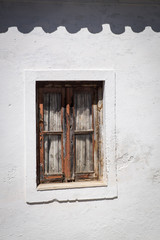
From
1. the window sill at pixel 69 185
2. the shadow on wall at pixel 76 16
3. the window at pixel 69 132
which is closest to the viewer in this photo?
the shadow on wall at pixel 76 16

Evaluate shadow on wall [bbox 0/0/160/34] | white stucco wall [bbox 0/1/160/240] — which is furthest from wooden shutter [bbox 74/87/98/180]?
shadow on wall [bbox 0/0/160/34]

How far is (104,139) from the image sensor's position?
3.30 m

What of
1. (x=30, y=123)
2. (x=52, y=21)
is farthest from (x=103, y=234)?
(x=52, y=21)

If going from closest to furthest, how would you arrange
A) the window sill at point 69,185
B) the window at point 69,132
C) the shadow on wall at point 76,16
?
1. the shadow on wall at point 76,16
2. the window sill at point 69,185
3. the window at point 69,132

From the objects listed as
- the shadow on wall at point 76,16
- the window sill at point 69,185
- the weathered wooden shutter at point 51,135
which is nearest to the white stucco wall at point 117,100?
the shadow on wall at point 76,16

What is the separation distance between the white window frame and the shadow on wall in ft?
1.81

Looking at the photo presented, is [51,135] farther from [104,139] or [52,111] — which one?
[104,139]

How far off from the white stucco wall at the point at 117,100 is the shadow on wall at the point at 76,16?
12 mm

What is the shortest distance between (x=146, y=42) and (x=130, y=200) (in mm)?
2055

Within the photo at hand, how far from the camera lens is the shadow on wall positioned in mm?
3051

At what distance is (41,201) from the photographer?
3111mm

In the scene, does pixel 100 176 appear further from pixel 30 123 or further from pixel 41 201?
pixel 30 123

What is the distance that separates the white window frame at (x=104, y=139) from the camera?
10.1ft

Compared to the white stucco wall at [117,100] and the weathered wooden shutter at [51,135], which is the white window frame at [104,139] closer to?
the white stucco wall at [117,100]
